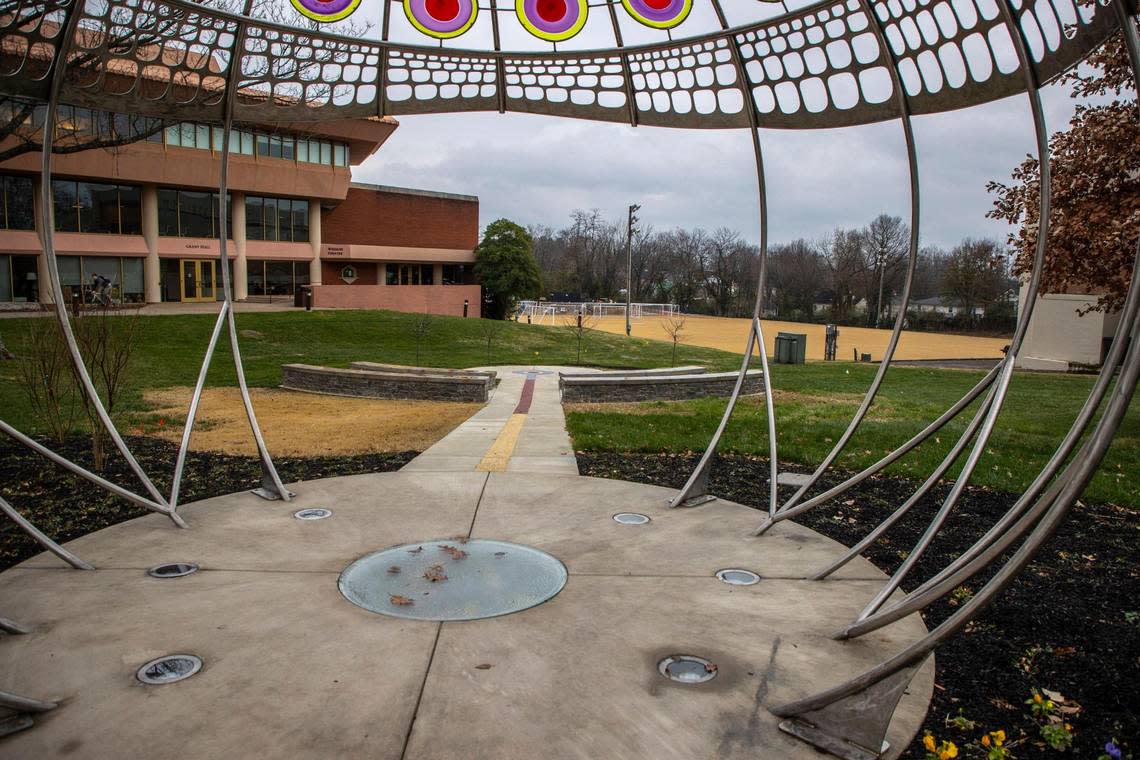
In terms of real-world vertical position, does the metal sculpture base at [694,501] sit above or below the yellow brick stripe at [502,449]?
above

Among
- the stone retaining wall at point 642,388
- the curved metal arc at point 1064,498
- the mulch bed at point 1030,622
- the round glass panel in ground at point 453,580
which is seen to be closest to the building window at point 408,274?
the stone retaining wall at point 642,388

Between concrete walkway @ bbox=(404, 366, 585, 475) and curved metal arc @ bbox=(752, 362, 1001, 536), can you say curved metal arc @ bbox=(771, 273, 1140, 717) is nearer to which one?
curved metal arc @ bbox=(752, 362, 1001, 536)

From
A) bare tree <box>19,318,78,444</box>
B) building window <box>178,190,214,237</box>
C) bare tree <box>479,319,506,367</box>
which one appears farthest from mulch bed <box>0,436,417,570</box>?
building window <box>178,190,214,237</box>

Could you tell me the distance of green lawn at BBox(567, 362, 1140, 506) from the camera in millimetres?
8172

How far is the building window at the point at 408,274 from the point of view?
5225cm

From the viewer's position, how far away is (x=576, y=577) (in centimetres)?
481

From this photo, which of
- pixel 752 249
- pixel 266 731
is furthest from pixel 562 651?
pixel 752 249

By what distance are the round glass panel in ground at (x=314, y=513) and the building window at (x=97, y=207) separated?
37.7 meters

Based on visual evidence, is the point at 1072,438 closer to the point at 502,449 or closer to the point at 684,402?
the point at 502,449

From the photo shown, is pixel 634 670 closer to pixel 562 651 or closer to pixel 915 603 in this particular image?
pixel 562 651

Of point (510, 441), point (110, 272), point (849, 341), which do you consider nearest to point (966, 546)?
point (510, 441)

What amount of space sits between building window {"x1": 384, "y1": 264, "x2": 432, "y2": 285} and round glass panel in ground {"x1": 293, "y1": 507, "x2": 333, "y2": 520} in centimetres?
4742

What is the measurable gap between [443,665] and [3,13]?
5.04 metres

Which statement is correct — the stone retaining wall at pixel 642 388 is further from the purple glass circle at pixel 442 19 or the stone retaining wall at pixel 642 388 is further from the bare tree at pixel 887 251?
the bare tree at pixel 887 251
